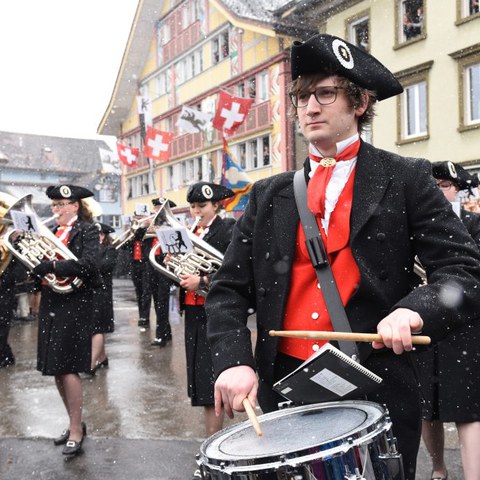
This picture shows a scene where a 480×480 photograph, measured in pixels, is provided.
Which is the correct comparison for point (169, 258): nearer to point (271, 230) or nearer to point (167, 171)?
point (271, 230)

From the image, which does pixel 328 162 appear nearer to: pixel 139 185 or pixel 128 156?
pixel 128 156

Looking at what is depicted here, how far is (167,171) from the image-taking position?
3344cm

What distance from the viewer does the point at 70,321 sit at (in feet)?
16.7

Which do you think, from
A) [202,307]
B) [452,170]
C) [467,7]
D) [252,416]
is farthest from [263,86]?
[252,416]

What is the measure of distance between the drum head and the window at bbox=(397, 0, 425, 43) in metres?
17.4

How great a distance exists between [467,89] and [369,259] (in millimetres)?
15727

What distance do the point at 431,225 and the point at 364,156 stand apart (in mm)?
327

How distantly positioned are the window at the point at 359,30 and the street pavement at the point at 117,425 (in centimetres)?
1387

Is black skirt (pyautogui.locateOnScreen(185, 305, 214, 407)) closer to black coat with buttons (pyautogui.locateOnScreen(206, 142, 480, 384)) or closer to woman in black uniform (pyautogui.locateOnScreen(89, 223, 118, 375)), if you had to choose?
woman in black uniform (pyautogui.locateOnScreen(89, 223, 118, 375))

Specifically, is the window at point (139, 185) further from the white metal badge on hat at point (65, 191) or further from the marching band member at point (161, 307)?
the white metal badge on hat at point (65, 191)

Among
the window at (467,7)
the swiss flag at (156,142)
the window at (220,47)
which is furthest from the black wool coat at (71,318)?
the window at (220,47)

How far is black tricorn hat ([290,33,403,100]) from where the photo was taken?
79.1 inches

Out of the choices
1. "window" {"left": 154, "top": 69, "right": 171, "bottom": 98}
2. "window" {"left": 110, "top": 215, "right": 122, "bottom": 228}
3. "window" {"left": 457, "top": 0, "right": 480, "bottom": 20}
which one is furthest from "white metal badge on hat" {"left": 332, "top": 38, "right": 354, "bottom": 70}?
"window" {"left": 110, "top": 215, "right": 122, "bottom": 228}

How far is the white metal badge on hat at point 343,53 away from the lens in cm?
201
